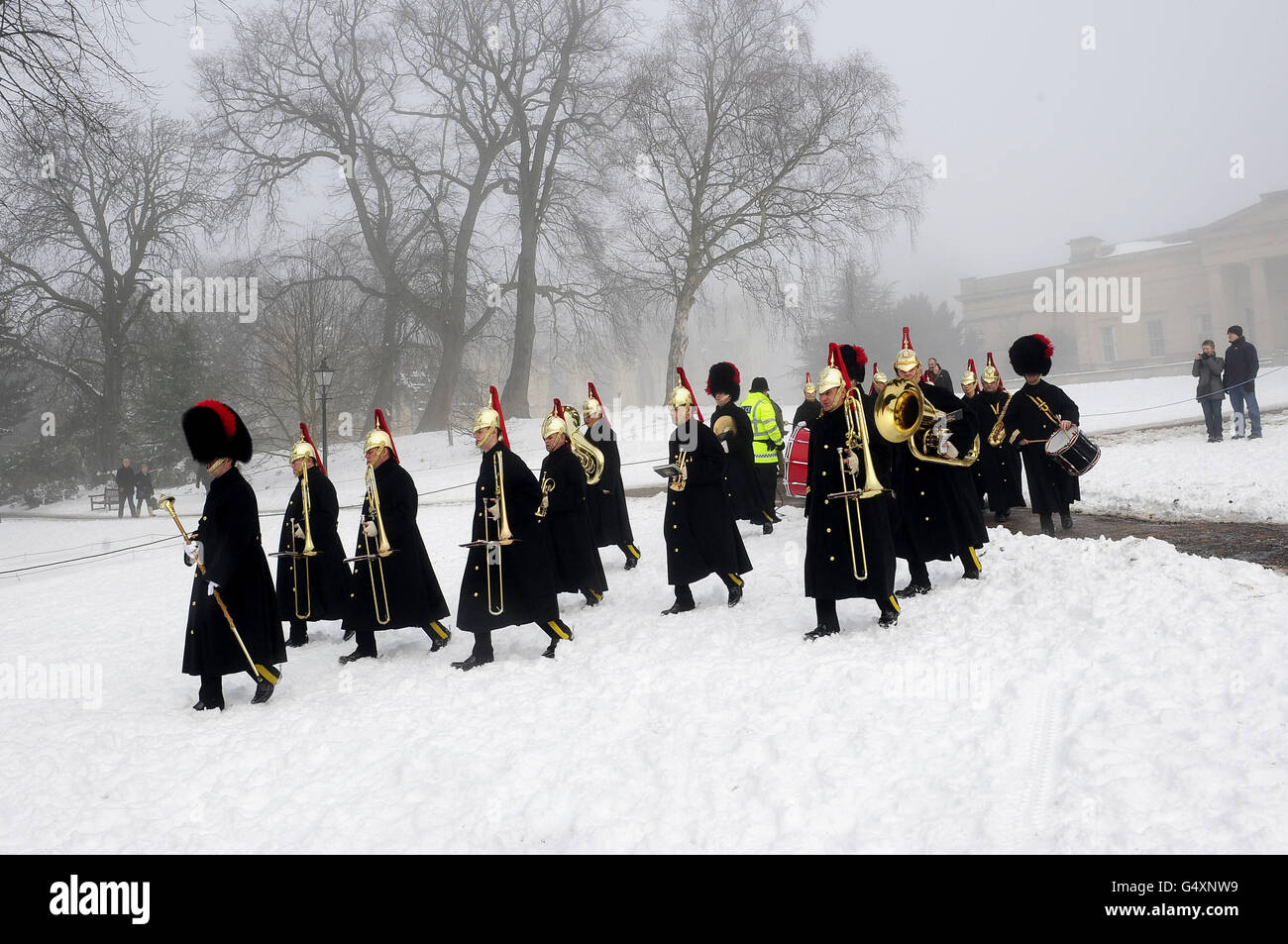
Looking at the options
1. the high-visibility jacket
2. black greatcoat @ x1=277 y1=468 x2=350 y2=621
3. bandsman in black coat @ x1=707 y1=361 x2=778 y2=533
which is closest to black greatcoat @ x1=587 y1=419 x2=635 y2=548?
bandsman in black coat @ x1=707 y1=361 x2=778 y2=533

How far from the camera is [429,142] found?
1225 inches

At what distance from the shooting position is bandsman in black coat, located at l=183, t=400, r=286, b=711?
22.1ft

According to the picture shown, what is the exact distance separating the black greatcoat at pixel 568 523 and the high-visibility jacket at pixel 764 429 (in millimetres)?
3887

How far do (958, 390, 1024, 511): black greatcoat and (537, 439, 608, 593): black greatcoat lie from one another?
5.04 m

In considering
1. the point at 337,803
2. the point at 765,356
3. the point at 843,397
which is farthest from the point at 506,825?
the point at 765,356

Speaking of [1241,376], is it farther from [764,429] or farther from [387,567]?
[387,567]

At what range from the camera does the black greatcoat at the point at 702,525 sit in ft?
27.5

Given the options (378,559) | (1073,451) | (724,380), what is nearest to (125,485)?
(378,559)

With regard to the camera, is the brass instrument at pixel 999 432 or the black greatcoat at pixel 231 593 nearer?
the black greatcoat at pixel 231 593

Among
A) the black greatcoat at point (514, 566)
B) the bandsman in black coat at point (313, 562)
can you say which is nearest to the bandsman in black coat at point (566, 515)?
the black greatcoat at point (514, 566)

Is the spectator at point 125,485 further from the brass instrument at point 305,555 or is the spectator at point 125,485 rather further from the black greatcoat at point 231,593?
the black greatcoat at point 231,593

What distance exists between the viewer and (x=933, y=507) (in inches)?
308

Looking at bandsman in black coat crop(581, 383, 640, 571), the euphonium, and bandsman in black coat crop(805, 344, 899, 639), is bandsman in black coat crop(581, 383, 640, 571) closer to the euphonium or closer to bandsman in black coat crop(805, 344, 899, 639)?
the euphonium
